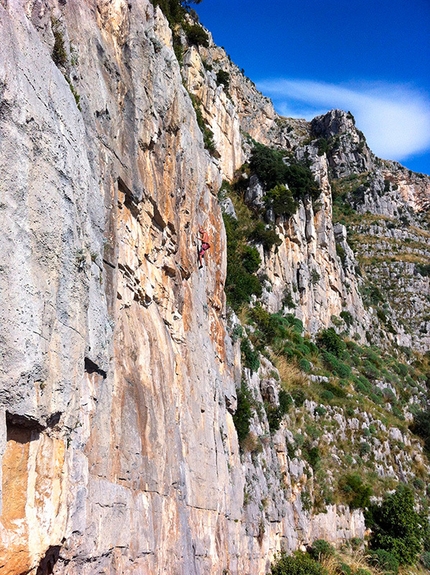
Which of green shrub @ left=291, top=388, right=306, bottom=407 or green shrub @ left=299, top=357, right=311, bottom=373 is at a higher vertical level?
green shrub @ left=299, top=357, right=311, bottom=373

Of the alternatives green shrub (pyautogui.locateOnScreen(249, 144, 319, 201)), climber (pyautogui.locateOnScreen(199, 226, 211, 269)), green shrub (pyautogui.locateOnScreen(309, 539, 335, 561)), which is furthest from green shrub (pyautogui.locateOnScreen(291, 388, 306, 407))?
green shrub (pyautogui.locateOnScreen(249, 144, 319, 201))

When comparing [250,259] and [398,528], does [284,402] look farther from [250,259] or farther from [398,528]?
[250,259]

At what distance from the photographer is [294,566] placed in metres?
21.0

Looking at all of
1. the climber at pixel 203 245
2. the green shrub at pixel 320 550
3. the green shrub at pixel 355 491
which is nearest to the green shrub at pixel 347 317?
the green shrub at pixel 355 491

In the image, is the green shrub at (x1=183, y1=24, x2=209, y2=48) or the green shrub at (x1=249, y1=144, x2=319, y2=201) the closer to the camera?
the green shrub at (x1=183, y1=24, x2=209, y2=48)

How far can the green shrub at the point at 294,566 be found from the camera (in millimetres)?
20812

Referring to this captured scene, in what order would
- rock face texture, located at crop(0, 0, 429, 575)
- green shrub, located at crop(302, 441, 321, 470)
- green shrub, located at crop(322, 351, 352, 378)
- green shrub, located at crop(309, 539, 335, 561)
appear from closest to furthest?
rock face texture, located at crop(0, 0, 429, 575)
green shrub, located at crop(309, 539, 335, 561)
green shrub, located at crop(302, 441, 321, 470)
green shrub, located at crop(322, 351, 352, 378)

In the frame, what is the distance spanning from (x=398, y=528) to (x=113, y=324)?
84.2 ft

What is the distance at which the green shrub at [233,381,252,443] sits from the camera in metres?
21.1

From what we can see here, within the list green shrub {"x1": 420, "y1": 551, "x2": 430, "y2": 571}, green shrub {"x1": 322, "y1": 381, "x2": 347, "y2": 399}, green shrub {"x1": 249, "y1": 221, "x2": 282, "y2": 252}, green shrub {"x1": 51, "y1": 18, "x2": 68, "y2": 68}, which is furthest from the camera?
green shrub {"x1": 249, "y1": 221, "x2": 282, "y2": 252}

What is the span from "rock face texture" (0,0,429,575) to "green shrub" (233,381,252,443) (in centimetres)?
93

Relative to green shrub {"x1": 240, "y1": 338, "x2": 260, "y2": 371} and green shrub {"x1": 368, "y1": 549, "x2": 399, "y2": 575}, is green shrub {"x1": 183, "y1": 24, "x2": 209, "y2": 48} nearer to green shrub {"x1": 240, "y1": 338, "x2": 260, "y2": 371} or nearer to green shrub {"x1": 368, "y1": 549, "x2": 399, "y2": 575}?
green shrub {"x1": 240, "y1": 338, "x2": 260, "y2": 371}

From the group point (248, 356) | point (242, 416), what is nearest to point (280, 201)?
point (248, 356)

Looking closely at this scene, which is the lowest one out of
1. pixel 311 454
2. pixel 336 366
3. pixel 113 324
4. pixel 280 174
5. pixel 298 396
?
pixel 113 324
